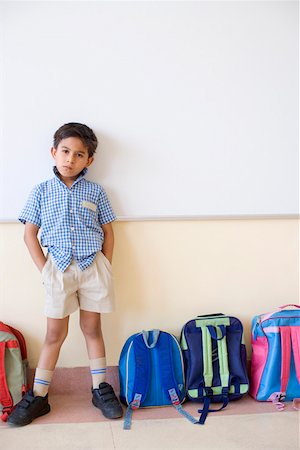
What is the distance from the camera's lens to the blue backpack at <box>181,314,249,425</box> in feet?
7.46

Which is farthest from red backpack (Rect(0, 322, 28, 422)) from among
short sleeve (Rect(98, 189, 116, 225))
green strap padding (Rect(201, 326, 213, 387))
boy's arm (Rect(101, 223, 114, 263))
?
green strap padding (Rect(201, 326, 213, 387))

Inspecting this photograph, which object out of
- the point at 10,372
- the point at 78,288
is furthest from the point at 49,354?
the point at 78,288

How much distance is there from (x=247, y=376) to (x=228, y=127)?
3.88 feet

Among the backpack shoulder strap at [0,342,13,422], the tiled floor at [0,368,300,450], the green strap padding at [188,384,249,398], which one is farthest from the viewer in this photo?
the green strap padding at [188,384,249,398]

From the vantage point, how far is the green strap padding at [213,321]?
2354 millimetres

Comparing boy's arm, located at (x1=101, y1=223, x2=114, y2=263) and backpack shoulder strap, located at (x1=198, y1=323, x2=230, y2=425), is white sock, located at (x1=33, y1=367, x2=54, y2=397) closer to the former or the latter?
boy's arm, located at (x1=101, y1=223, x2=114, y2=263)

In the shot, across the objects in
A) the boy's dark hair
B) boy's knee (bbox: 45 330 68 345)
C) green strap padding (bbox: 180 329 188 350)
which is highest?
the boy's dark hair

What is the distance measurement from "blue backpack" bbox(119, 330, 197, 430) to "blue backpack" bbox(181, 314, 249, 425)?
0.23 feet

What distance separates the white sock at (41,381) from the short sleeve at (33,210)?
636 mm

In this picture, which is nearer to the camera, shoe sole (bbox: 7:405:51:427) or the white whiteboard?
shoe sole (bbox: 7:405:51:427)

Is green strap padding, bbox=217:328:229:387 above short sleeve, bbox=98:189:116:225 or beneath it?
beneath

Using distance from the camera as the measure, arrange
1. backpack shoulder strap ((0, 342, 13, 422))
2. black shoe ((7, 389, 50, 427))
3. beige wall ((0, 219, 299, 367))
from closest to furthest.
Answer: black shoe ((7, 389, 50, 427))
backpack shoulder strap ((0, 342, 13, 422))
beige wall ((0, 219, 299, 367))

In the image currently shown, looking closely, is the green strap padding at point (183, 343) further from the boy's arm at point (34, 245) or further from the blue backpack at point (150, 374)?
the boy's arm at point (34, 245)

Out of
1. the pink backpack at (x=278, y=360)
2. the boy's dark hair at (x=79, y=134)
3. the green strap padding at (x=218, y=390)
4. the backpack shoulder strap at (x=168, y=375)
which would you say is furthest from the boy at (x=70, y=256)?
the pink backpack at (x=278, y=360)
